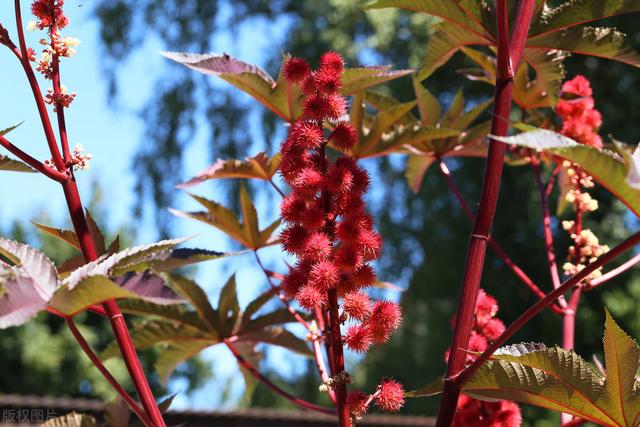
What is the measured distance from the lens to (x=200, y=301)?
1529mm

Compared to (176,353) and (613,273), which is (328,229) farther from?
(176,353)

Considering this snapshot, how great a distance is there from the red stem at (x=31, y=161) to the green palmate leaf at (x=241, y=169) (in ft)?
1.50

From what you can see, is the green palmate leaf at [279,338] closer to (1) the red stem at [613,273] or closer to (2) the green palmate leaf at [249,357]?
(2) the green palmate leaf at [249,357]

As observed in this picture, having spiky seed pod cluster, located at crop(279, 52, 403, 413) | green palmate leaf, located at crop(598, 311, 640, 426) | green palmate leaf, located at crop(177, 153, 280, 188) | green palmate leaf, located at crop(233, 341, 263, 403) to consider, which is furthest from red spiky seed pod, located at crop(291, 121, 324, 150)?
green palmate leaf, located at crop(233, 341, 263, 403)

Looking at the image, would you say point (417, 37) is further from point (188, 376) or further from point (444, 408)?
point (444, 408)

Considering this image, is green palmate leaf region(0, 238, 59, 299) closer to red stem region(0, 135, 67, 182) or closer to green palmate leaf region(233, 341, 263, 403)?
red stem region(0, 135, 67, 182)

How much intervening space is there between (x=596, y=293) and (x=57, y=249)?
7034mm

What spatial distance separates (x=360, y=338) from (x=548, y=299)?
19cm

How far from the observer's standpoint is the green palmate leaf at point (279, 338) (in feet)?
4.79

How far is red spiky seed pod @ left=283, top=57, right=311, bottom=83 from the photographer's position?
3.16 feet

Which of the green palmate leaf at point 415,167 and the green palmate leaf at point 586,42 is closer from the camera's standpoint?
the green palmate leaf at point 586,42

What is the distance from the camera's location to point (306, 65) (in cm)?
97

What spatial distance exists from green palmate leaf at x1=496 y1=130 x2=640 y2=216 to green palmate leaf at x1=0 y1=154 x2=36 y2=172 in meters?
0.52

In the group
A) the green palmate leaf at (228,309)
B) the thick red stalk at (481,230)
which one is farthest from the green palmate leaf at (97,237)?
the green palmate leaf at (228,309)
